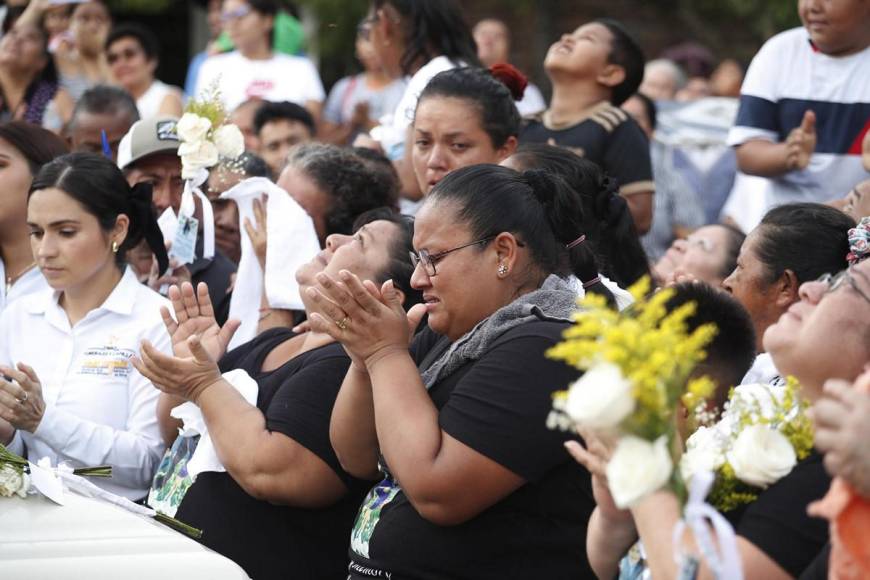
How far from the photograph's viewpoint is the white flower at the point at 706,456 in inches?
113

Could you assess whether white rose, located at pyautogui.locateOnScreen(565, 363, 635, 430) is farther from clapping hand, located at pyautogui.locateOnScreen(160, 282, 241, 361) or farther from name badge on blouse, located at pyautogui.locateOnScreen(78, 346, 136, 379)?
name badge on blouse, located at pyautogui.locateOnScreen(78, 346, 136, 379)

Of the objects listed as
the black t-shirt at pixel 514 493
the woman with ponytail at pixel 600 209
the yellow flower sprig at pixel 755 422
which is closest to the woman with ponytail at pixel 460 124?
the woman with ponytail at pixel 600 209

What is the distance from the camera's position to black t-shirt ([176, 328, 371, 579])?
13.4ft

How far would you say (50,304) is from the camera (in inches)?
206

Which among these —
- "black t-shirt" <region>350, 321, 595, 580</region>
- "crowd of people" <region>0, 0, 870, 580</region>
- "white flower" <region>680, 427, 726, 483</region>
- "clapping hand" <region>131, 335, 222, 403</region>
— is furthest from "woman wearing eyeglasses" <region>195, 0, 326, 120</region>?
"white flower" <region>680, 427, 726, 483</region>

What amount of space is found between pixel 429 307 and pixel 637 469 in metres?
1.38

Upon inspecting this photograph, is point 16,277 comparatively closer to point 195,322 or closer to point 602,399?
point 195,322

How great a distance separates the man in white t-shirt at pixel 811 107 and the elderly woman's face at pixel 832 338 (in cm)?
295

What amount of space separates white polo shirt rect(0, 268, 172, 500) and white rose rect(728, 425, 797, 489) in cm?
265

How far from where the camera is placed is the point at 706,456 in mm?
2936

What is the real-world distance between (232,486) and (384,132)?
2843mm

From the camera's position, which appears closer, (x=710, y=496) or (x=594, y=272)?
(x=710, y=496)

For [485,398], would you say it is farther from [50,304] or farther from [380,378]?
[50,304]

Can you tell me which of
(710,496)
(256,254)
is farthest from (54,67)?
(710,496)
